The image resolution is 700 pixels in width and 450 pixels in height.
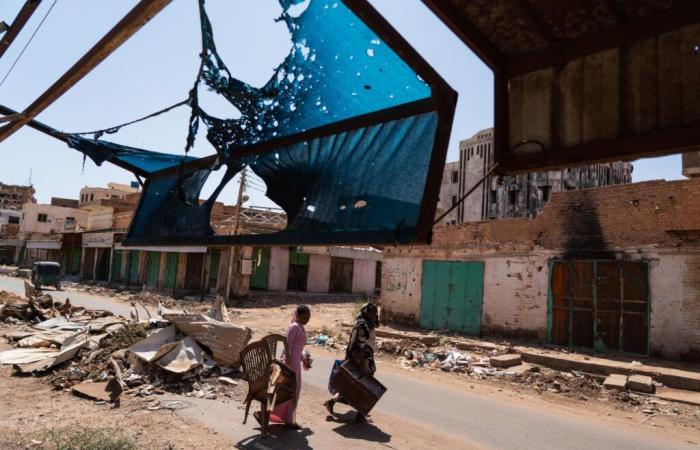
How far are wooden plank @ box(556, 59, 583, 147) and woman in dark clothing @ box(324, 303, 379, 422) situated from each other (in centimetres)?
418

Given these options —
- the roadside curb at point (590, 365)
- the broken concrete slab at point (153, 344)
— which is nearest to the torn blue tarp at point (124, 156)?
the broken concrete slab at point (153, 344)

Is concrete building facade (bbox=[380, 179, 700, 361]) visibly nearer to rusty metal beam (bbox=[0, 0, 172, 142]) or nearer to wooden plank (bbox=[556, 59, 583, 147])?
wooden plank (bbox=[556, 59, 583, 147])

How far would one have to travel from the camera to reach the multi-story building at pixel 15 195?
→ 3784 inches

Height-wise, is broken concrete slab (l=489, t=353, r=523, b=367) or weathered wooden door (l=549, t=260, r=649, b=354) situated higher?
weathered wooden door (l=549, t=260, r=649, b=354)

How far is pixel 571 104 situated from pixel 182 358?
6.82m

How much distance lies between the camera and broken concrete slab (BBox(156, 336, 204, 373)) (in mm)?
7410

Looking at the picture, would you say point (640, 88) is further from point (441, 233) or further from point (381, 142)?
point (441, 233)

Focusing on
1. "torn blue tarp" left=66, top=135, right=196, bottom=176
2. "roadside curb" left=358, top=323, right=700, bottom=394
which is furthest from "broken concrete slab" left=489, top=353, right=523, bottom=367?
"torn blue tarp" left=66, top=135, right=196, bottom=176

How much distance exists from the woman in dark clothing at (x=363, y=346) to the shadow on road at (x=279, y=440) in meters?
0.90

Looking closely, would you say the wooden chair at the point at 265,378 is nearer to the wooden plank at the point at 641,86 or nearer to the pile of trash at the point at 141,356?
the pile of trash at the point at 141,356

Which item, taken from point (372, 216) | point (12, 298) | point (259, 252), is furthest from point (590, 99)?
point (259, 252)

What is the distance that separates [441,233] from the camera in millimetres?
17359

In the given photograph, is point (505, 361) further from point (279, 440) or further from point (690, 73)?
point (690, 73)

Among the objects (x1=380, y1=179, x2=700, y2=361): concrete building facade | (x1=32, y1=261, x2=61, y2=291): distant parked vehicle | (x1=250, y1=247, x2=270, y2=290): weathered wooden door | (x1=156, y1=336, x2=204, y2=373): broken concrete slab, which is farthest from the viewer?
(x1=250, y1=247, x2=270, y2=290): weathered wooden door
